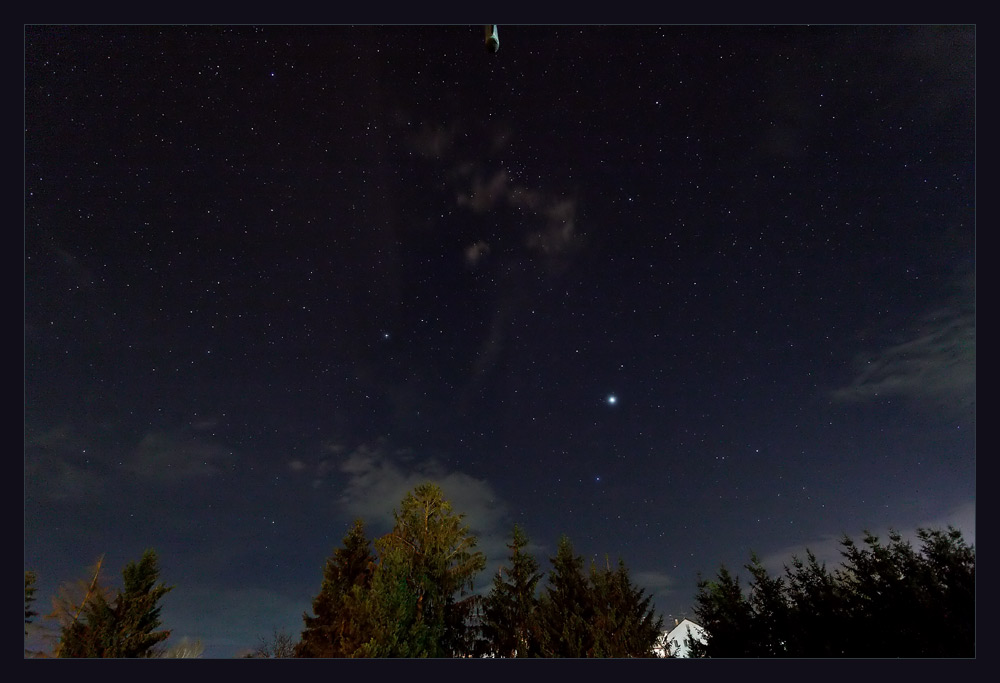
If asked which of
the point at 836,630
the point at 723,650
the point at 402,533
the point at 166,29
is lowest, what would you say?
the point at 723,650

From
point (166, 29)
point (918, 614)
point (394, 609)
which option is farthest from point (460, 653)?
point (166, 29)

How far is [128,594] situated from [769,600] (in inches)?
1044

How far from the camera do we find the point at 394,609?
1631 cm

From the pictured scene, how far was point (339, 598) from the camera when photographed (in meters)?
21.2

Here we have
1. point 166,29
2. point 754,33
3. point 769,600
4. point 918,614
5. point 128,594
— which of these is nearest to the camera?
point 166,29

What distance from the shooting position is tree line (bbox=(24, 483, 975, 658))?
17.3 m

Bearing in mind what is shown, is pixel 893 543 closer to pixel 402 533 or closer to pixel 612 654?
pixel 612 654

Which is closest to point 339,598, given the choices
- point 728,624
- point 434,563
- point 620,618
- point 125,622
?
point 434,563

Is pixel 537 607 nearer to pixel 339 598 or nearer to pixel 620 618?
pixel 620 618

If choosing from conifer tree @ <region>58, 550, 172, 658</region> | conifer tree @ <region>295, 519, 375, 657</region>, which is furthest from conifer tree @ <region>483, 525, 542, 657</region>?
conifer tree @ <region>58, 550, 172, 658</region>

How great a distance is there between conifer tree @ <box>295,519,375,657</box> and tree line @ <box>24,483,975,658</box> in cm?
6

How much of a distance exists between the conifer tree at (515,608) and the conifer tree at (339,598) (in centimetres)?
489

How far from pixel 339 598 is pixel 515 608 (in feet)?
22.5

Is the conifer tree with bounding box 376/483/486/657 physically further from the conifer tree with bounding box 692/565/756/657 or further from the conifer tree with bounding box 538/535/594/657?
the conifer tree with bounding box 692/565/756/657
